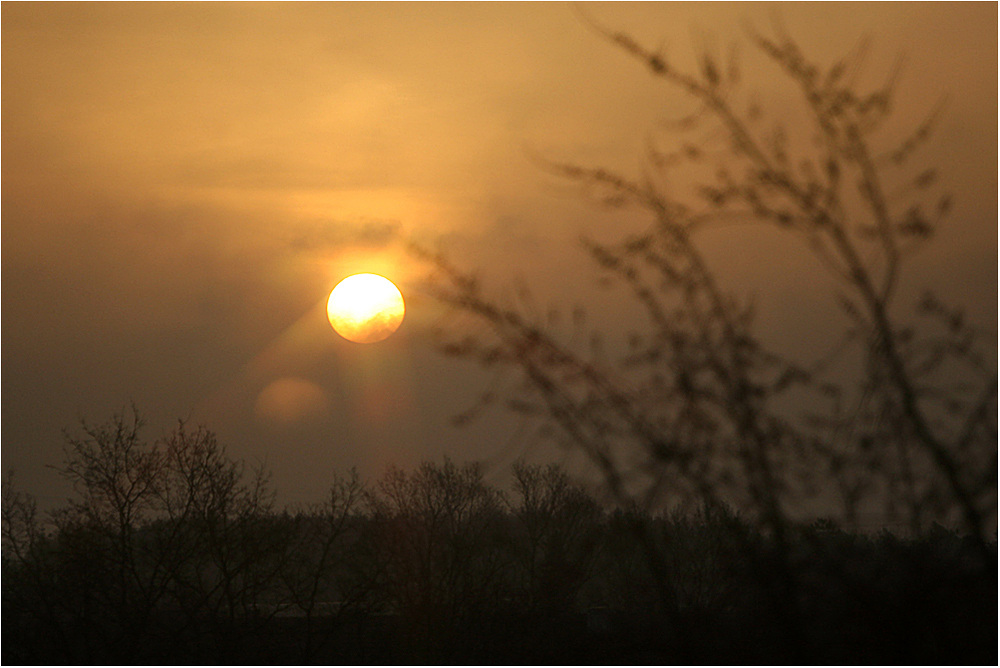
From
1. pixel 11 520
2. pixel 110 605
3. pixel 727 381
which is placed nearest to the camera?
pixel 727 381

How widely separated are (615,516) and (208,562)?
3068cm

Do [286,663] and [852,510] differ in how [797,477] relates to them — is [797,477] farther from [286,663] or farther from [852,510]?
[286,663]

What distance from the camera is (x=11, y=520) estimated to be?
2802 cm

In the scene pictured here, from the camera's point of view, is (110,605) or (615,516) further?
(110,605)

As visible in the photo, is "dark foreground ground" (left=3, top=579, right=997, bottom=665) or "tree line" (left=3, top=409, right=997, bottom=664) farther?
"tree line" (left=3, top=409, right=997, bottom=664)

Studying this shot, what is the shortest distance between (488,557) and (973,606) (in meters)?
33.6

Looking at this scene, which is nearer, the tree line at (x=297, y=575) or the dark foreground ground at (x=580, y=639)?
the dark foreground ground at (x=580, y=639)

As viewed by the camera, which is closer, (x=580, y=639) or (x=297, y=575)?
(x=580, y=639)

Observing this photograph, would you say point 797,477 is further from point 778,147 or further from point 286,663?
point 286,663

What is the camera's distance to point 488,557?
116ft

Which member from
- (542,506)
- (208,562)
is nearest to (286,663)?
(208,562)

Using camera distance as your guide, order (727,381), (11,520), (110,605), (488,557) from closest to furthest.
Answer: (727,381)
(110,605)
(11,520)
(488,557)

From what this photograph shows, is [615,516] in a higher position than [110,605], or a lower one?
lower

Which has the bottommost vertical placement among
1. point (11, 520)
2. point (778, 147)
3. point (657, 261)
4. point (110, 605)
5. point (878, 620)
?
point (878, 620)
